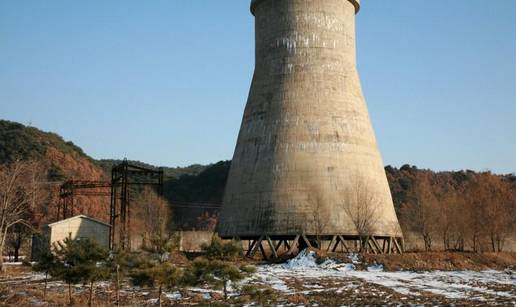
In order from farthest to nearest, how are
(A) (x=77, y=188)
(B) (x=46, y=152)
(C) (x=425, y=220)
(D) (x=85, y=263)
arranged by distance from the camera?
(B) (x=46, y=152) < (A) (x=77, y=188) < (C) (x=425, y=220) < (D) (x=85, y=263)

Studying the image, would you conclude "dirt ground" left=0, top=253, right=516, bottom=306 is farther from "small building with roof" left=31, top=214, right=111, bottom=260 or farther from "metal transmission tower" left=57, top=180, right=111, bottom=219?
"metal transmission tower" left=57, top=180, right=111, bottom=219

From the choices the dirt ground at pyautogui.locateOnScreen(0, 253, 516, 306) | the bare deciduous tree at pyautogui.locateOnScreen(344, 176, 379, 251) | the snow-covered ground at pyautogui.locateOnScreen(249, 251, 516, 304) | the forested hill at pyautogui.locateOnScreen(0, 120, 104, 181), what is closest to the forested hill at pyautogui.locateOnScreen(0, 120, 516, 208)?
the forested hill at pyautogui.locateOnScreen(0, 120, 104, 181)

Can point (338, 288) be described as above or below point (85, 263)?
below

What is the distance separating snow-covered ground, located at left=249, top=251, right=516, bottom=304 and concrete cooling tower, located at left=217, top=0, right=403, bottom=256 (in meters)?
2.97

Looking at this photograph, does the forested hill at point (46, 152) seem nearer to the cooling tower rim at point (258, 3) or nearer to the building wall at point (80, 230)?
the building wall at point (80, 230)

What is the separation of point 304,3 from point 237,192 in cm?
1097

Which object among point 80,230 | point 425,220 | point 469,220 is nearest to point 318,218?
point 425,220

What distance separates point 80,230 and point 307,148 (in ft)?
48.7

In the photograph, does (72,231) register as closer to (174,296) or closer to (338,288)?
(174,296)

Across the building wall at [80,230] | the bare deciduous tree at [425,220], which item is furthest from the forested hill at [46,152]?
the bare deciduous tree at [425,220]

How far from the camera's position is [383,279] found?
65.2 ft

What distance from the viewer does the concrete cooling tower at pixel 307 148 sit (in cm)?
2666

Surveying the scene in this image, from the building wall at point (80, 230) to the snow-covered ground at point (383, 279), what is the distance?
1345 cm

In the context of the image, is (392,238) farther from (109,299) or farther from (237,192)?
(109,299)
